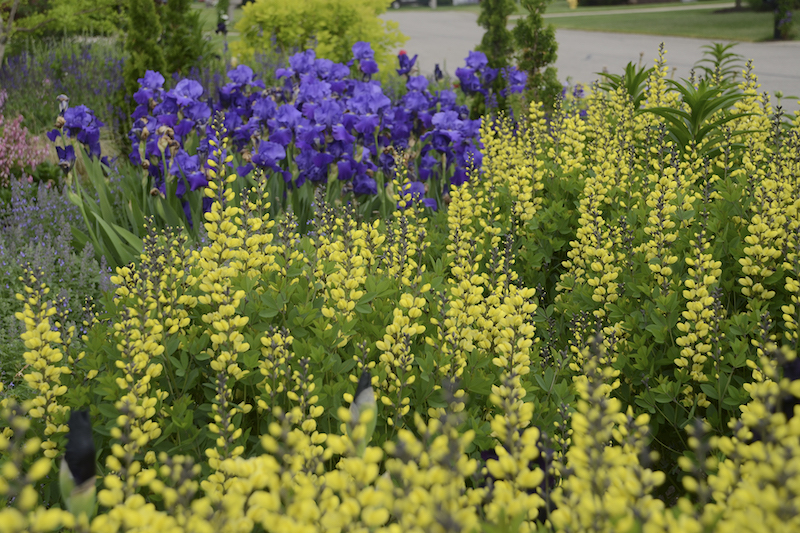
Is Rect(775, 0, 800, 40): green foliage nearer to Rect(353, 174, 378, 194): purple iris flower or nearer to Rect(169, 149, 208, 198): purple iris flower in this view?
Rect(353, 174, 378, 194): purple iris flower

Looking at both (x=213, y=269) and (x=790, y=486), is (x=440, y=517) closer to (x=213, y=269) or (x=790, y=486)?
(x=790, y=486)

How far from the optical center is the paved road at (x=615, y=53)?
1374 centimetres

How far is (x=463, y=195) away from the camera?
309 centimetres

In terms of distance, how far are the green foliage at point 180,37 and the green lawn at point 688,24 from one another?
1797 centimetres

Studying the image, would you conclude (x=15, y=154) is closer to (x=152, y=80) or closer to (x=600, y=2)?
(x=152, y=80)

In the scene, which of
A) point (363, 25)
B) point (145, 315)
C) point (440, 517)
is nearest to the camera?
point (440, 517)

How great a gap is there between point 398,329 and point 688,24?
2845 cm

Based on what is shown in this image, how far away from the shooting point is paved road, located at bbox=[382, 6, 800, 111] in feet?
45.1

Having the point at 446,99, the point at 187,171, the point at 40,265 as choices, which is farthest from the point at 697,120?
the point at 40,265

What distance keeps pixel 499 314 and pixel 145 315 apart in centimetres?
120

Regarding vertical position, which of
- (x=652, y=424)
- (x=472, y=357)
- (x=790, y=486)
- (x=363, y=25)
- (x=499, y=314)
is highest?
(x=363, y=25)

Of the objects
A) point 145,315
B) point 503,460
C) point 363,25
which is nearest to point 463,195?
point 145,315

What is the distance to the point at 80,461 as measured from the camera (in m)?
1.44

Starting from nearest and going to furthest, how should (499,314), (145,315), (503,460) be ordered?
(503,460), (145,315), (499,314)
